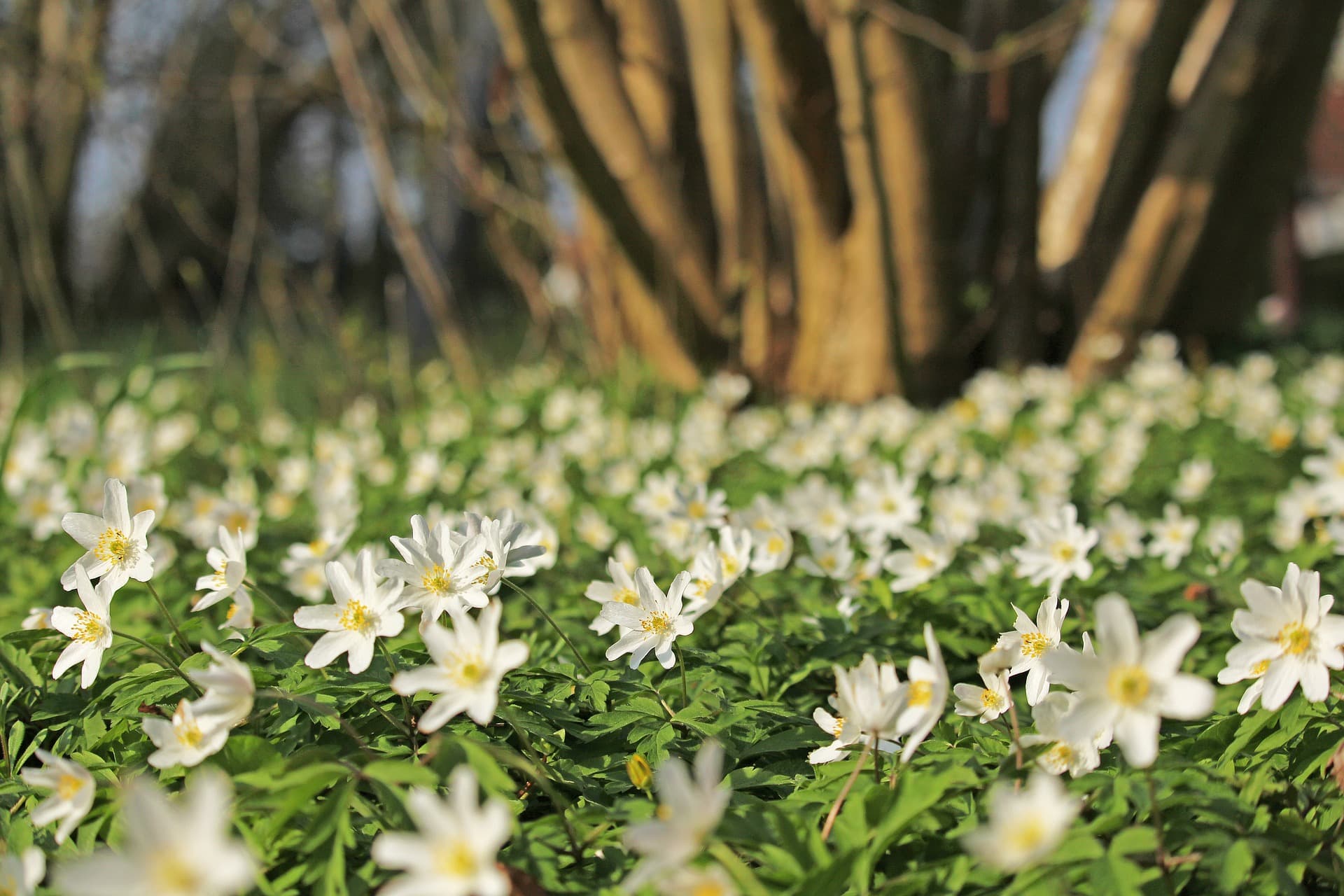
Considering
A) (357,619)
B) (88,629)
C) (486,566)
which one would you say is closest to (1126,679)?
(486,566)

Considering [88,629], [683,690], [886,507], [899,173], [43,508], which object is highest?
[899,173]

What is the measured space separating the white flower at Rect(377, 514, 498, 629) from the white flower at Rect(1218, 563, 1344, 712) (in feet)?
2.69

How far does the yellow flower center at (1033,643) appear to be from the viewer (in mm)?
1217

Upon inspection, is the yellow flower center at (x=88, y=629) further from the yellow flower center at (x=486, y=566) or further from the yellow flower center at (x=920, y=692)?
the yellow flower center at (x=920, y=692)

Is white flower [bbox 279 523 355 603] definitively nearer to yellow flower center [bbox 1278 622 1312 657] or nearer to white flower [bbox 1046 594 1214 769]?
→ white flower [bbox 1046 594 1214 769]

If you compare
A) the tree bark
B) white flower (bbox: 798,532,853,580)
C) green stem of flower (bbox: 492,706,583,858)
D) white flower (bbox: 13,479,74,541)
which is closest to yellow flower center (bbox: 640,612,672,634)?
green stem of flower (bbox: 492,706,583,858)

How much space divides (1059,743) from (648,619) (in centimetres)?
48

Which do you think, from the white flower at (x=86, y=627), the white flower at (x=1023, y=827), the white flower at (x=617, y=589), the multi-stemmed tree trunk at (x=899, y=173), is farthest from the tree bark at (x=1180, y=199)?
the white flower at (x=86, y=627)

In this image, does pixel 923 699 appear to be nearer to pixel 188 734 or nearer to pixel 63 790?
pixel 188 734

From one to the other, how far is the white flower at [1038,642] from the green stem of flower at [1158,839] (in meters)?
0.15

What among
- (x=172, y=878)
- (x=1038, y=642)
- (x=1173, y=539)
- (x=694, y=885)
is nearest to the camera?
(x=172, y=878)

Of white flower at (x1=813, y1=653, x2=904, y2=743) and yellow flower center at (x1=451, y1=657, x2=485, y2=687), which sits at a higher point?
yellow flower center at (x1=451, y1=657, x2=485, y2=687)

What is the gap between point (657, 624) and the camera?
1.27 m

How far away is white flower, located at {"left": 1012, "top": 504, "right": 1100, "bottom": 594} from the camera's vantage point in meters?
1.61
